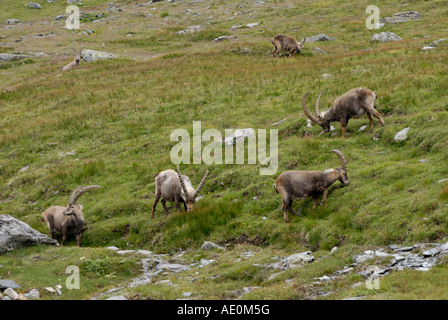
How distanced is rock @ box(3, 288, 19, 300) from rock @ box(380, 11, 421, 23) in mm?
51587

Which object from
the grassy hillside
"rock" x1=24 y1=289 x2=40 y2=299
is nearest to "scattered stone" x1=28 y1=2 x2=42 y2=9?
the grassy hillside

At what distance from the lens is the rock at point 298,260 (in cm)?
1415

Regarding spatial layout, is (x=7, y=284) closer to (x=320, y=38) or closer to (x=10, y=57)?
(x=320, y=38)

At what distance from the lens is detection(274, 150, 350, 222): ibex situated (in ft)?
59.1

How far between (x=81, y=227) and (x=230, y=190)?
21.0 feet

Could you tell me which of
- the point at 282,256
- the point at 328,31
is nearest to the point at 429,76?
the point at 282,256

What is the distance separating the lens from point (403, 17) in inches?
2205

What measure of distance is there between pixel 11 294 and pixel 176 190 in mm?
8049

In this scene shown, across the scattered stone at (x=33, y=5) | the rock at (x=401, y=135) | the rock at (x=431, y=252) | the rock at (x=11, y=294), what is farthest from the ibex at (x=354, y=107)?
the scattered stone at (x=33, y=5)

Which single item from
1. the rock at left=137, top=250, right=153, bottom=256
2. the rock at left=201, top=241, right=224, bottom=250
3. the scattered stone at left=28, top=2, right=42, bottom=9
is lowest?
the rock at left=137, top=250, right=153, bottom=256

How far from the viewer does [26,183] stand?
27.3 metres

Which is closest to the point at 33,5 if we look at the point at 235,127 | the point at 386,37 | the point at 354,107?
the point at 386,37

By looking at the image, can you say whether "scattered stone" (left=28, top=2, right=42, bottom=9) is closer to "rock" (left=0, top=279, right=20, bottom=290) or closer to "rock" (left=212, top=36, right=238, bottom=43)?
"rock" (left=212, top=36, right=238, bottom=43)
